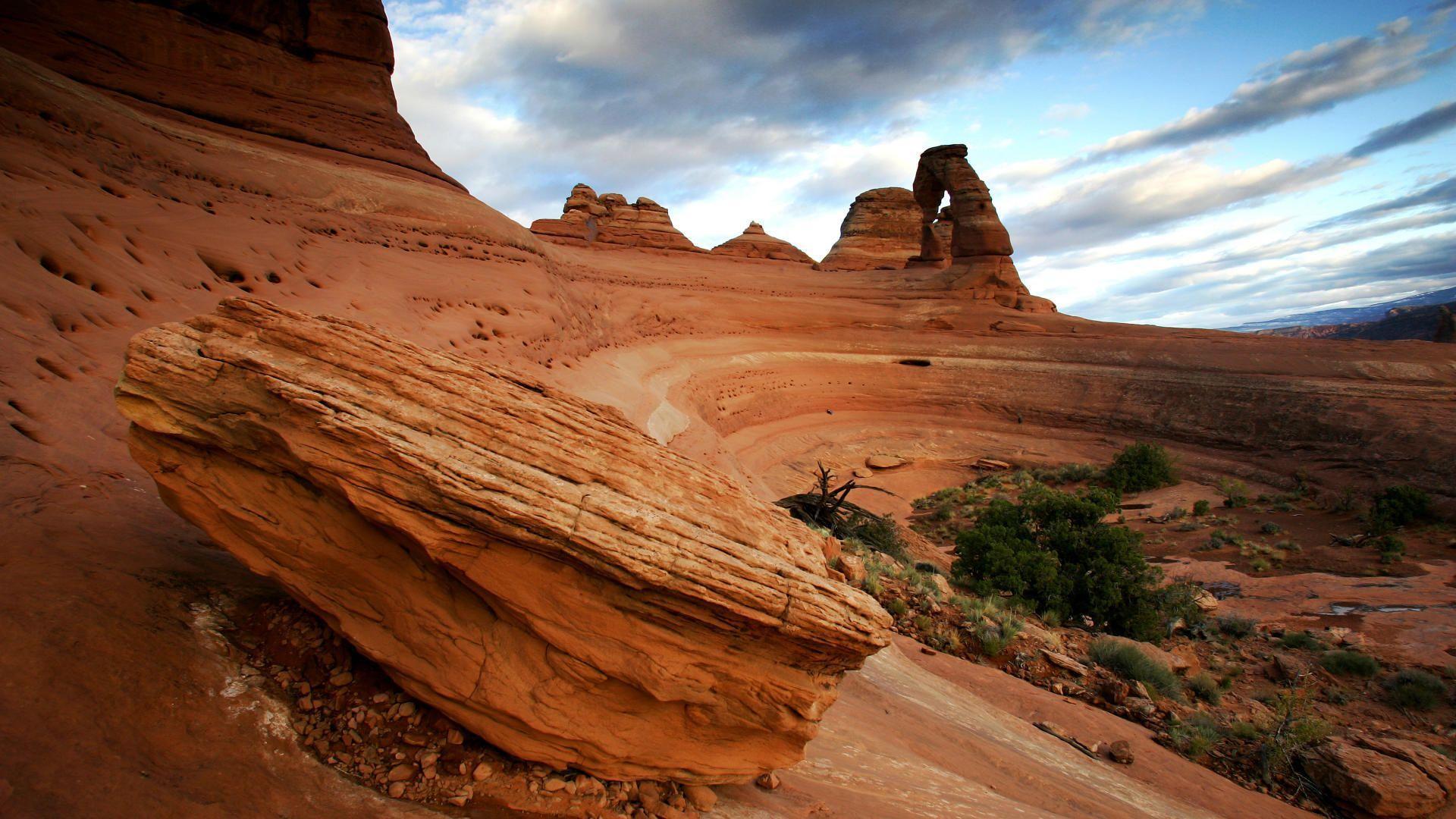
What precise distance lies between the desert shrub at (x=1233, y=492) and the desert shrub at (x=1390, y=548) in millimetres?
3907

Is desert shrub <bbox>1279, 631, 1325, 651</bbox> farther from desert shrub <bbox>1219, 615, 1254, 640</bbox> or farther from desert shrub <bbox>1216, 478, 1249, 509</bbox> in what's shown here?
desert shrub <bbox>1216, 478, 1249, 509</bbox>

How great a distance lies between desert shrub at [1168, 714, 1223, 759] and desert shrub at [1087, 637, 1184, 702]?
666mm

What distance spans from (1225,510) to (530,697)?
21.8m

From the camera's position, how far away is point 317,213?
14.8m

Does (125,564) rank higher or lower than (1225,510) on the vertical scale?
lower

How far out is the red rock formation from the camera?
15.4 metres

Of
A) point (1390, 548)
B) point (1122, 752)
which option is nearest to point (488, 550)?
point (1122, 752)

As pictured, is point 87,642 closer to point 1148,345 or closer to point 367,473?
point 367,473

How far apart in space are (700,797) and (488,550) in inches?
81.7

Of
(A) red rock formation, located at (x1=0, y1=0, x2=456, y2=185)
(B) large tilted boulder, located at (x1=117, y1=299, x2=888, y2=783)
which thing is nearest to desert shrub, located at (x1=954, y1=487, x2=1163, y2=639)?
(B) large tilted boulder, located at (x1=117, y1=299, x2=888, y2=783)

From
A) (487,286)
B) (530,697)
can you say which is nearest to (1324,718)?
(530,697)

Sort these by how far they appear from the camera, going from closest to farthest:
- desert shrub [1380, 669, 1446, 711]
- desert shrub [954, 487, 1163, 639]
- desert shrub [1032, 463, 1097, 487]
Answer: desert shrub [1380, 669, 1446, 711], desert shrub [954, 487, 1163, 639], desert shrub [1032, 463, 1097, 487]

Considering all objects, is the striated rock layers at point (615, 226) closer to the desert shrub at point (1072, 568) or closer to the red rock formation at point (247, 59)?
the red rock formation at point (247, 59)

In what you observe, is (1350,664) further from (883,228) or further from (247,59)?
(883,228)
